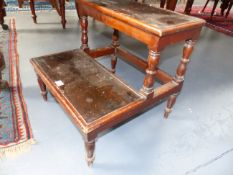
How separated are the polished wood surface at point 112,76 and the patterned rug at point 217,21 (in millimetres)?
2450

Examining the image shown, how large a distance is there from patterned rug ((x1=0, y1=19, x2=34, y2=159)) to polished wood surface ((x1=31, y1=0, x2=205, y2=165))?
0.35 m

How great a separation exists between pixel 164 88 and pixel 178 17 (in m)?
0.42

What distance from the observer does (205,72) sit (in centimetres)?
212

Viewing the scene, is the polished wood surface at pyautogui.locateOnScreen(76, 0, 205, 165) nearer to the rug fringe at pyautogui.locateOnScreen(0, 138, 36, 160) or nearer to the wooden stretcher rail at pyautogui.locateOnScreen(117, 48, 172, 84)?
the wooden stretcher rail at pyautogui.locateOnScreen(117, 48, 172, 84)

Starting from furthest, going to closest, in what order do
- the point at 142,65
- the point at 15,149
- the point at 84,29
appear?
the point at 142,65, the point at 84,29, the point at 15,149

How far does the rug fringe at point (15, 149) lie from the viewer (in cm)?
118

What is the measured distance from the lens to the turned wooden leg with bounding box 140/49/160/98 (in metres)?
1.04

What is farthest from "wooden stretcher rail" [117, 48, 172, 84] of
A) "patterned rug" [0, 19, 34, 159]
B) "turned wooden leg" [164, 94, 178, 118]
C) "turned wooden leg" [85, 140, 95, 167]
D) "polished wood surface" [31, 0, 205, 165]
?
"patterned rug" [0, 19, 34, 159]

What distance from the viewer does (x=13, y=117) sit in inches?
55.0

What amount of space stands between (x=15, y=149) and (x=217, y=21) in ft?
12.5

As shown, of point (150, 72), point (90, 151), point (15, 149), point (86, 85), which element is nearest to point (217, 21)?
point (150, 72)

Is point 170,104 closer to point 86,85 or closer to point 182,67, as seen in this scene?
point 182,67

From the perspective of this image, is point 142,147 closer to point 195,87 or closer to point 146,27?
point 146,27

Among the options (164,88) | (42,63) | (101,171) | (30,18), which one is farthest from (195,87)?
(30,18)
